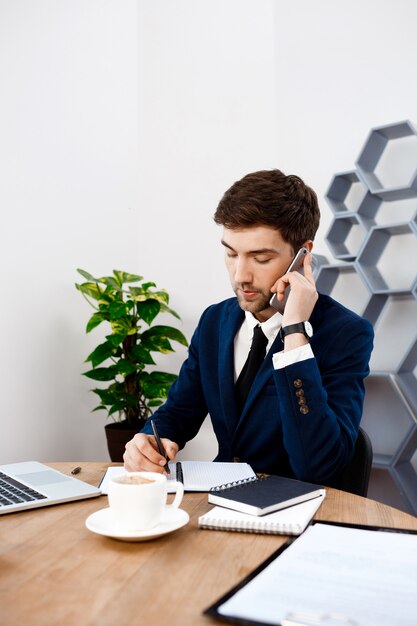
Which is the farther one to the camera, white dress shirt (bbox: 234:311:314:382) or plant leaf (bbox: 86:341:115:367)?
plant leaf (bbox: 86:341:115:367)

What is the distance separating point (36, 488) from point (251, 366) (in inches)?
25.0

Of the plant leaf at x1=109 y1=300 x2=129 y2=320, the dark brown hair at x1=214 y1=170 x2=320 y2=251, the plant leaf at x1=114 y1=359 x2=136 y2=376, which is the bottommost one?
the plant leaf at x1=114 y1=359 x2=136 y2=376

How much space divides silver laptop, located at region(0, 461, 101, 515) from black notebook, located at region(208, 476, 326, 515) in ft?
0.83

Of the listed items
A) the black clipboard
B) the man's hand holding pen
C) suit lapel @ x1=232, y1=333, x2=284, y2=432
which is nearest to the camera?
the black clipboard

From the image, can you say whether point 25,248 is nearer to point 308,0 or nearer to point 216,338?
point 216,338

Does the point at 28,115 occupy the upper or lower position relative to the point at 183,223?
upper

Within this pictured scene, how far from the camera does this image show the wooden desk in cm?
63

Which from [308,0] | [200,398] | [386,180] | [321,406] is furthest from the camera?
[308,0]

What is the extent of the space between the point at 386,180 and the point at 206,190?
0.93 metres

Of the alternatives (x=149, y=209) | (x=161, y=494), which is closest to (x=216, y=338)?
(x=161, y=494)

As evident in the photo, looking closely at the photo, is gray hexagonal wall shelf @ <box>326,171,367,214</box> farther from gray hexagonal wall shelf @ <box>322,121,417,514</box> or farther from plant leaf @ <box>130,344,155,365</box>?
plant leaf @ <box>130,344,155,365</box>

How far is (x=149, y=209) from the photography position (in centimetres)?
322

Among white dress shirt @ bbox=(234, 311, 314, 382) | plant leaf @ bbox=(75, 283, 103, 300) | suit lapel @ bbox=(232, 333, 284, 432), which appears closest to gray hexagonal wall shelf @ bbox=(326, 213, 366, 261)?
plant leaf @ bbox=(75, 283, 103, 300)

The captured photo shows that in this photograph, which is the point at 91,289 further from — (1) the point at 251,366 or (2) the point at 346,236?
(1) the point at 251,366
